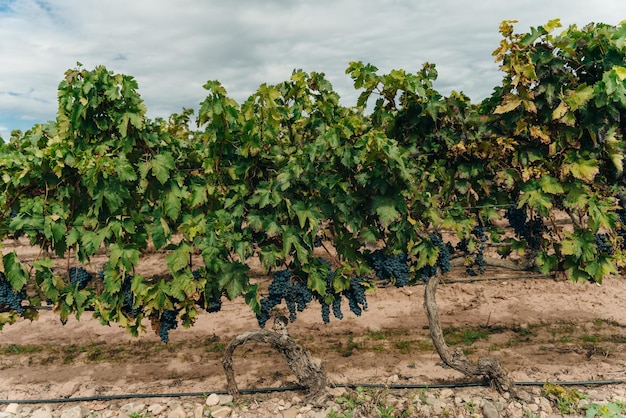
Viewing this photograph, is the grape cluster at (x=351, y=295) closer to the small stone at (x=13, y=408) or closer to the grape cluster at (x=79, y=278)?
the grape cluster at (x=79, y=278)

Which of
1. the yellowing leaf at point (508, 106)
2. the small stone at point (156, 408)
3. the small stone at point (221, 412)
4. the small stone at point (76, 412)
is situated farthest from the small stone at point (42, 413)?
the yellowing leaf at point (508, 106)

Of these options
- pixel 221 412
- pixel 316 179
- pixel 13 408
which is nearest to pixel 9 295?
pixel 13 408

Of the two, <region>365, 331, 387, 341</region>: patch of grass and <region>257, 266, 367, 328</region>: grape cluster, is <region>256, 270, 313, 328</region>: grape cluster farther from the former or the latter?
<region>365, 331, 387, 341</region>: patch of grass

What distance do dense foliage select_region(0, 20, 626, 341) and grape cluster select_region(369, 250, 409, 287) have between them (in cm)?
1

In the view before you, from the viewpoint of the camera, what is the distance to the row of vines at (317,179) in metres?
4.09

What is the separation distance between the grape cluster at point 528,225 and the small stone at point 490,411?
5.17ft

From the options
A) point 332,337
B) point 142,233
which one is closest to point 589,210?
point 332,337

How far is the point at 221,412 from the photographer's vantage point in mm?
4449

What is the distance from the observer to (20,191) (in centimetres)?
451

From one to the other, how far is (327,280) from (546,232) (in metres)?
2.22

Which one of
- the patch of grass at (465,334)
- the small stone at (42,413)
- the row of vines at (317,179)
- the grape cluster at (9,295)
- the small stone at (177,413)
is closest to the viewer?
the row of vines at (317,179)

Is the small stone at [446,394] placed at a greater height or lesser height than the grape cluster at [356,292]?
lesser

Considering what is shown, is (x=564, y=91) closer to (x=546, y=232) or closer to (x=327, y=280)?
(x=546, y=232)

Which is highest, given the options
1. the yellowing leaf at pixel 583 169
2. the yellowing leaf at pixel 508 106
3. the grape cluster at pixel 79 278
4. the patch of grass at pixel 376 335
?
the yellowing leaf at pixel 508 106
